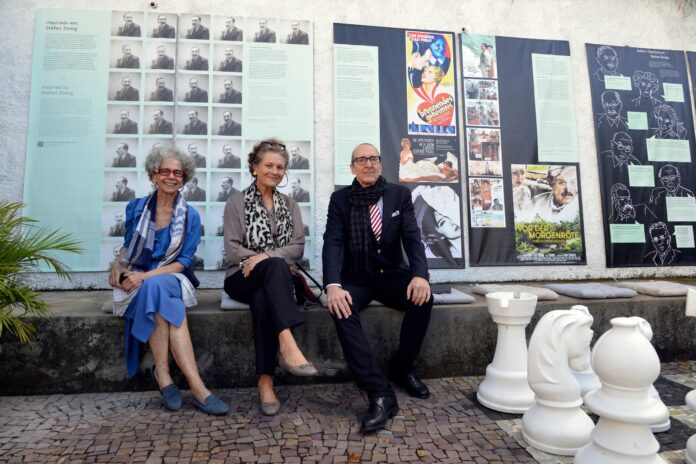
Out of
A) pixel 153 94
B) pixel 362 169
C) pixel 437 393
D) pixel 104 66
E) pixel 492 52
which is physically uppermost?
pixel 492 52

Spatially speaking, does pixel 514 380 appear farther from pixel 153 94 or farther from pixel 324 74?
pixel 153 94

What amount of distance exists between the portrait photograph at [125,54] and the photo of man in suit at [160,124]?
484 mm

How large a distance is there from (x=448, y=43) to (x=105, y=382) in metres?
4.25

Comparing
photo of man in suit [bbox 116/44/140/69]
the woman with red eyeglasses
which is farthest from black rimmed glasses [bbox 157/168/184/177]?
photo of man in suit [bbox 116/44/140/69]

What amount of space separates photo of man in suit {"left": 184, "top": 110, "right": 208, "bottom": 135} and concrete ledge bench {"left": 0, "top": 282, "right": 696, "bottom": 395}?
5.40 feet

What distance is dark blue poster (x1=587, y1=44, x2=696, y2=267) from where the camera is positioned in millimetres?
4520

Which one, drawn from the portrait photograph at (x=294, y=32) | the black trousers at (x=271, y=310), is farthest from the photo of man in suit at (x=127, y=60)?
the black trousers at (x=271, y=310)

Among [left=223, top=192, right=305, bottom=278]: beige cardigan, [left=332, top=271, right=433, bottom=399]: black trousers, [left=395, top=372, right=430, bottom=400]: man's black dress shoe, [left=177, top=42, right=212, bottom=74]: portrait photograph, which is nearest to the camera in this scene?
[left=332, top=271, right=433, bottom=399]: black trousers

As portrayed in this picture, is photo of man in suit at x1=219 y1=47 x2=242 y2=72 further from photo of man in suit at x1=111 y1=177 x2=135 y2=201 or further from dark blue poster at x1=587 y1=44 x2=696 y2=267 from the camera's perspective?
dark blue poster at x1=587 y1=44 x2=696 y2=267

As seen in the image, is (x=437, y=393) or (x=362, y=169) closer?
(x=437, y=393)

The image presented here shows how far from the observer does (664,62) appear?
4.75 m

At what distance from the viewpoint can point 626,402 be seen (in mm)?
1640

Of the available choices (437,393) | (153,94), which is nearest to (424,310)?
(437,393)

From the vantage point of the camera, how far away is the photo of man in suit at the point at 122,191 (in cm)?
384
